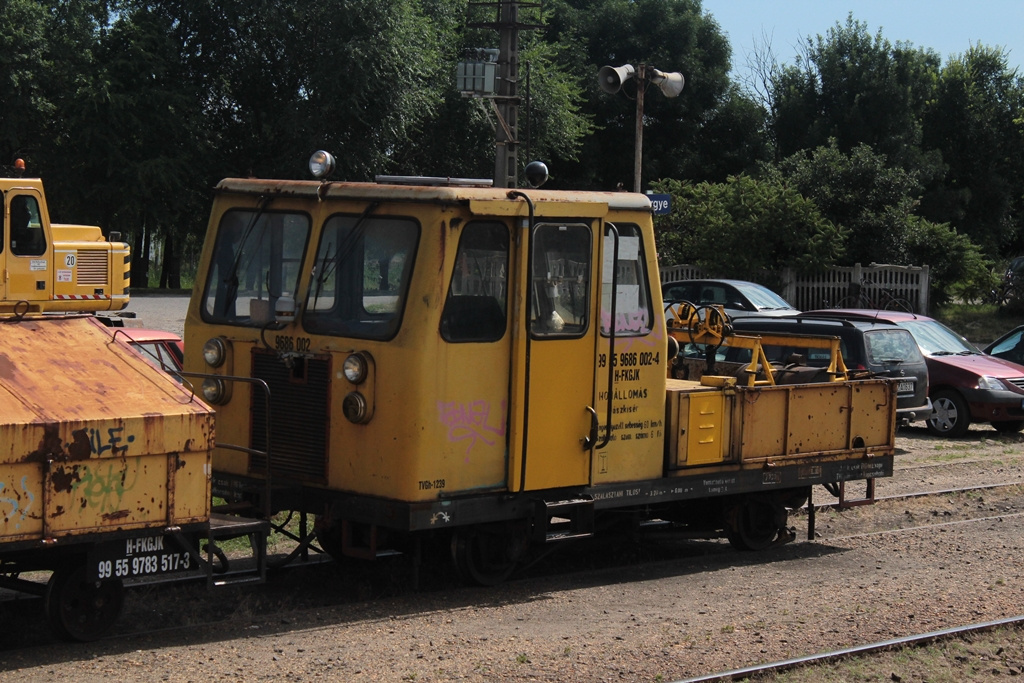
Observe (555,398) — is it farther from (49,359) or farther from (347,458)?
(49,359)

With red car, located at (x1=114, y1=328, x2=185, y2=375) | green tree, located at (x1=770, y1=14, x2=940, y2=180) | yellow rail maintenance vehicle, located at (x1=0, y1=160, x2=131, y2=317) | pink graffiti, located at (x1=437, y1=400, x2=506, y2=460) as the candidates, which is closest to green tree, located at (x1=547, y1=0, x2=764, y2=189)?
green tree, located at (x1=770, y1=14, x2=940, y2=180)

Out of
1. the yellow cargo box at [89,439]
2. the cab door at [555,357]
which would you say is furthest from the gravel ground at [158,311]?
the yellow cargo box at [89,439]

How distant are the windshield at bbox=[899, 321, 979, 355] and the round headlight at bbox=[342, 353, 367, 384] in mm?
12513

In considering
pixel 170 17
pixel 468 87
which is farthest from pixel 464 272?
pixel 170 17

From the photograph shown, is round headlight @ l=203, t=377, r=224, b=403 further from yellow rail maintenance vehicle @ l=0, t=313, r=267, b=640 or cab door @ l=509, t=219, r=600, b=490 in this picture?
cab door @ l=509, t=219, r=600, b=490

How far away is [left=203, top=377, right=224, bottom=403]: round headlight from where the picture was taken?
327 inches

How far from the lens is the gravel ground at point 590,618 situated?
658cm

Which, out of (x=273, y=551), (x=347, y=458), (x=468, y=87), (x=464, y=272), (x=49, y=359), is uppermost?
(x=468, y=87)

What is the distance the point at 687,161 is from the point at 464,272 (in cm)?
4738

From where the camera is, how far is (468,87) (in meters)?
20.7

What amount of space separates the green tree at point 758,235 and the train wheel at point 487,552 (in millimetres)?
23887

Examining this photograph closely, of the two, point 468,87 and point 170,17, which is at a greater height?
point 170,17

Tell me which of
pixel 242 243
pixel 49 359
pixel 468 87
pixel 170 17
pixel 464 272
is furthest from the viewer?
pixel 170 17

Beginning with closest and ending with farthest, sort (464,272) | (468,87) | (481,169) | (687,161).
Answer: (464,272), (468,87), (481,169), (687,161)
